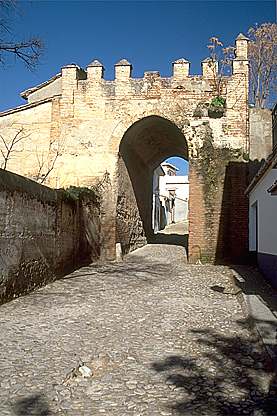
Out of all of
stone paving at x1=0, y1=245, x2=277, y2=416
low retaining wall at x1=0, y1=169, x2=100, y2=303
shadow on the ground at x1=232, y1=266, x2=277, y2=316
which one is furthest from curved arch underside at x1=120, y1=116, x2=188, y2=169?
stone paving at x1=0, y1=245, x2=277, y2=416

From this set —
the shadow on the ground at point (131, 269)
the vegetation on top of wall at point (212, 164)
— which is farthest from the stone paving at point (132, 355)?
the vegetation on top of wall at point (212, 164)

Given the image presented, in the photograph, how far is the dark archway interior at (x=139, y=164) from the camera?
14.9 m

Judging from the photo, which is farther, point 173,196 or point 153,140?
point 173,196


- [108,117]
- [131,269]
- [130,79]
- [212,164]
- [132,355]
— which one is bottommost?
[131,269]

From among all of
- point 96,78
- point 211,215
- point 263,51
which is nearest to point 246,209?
point 211,215

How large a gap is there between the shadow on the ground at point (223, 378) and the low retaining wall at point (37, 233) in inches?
149

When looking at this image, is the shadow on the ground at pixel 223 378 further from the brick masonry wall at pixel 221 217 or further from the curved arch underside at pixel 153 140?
the curved arch underside at pixel 153 140

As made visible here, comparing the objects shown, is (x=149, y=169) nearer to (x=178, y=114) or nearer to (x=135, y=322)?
(x=178, y=114)

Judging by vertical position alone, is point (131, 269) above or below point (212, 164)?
below

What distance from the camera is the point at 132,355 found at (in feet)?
16.2

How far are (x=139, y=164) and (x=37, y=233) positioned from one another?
940cm

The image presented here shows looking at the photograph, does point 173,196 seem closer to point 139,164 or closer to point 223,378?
point 139,164

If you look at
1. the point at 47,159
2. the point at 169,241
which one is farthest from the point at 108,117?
the point at 169,241

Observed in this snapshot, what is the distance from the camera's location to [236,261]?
1338 centimetres
